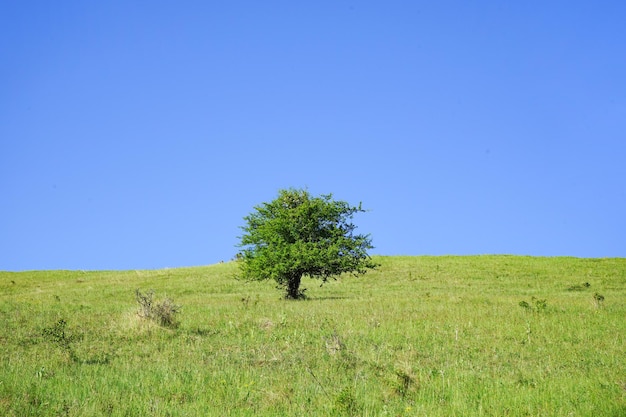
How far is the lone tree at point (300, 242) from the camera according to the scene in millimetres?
38031

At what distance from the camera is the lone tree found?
3803 centimetres

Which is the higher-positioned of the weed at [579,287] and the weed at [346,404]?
the weed at [579,287]

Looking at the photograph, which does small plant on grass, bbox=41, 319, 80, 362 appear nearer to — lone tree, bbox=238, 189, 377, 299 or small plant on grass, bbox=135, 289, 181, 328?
small plant on grass, bbox=135, 289, 181, 328

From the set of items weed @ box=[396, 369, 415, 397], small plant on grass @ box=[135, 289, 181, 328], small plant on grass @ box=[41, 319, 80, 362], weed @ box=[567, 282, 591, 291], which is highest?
weed @ box=[567, 282, 591, 291]

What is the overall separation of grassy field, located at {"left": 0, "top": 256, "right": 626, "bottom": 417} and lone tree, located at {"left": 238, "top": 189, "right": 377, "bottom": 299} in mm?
8600

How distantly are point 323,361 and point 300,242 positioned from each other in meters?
24.0

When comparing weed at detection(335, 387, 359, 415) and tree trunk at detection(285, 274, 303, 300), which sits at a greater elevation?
tree trunk at detection(285, 274, 303, 300)

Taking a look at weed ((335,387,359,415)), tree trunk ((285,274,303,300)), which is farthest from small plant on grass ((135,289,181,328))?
tree trunk ((285,274,303,300))

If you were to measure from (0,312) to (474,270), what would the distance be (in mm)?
46415

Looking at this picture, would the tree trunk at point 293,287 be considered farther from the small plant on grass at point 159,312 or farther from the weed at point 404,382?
the weed at point 404,382

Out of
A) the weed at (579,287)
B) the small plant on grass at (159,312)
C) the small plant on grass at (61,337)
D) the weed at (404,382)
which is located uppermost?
the weed at (579,287)

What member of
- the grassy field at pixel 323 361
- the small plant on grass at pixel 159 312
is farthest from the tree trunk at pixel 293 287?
the small plant on grass at pixel 159 312

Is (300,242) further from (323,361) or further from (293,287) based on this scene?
(323,361)

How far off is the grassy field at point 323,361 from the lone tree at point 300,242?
339 inches
